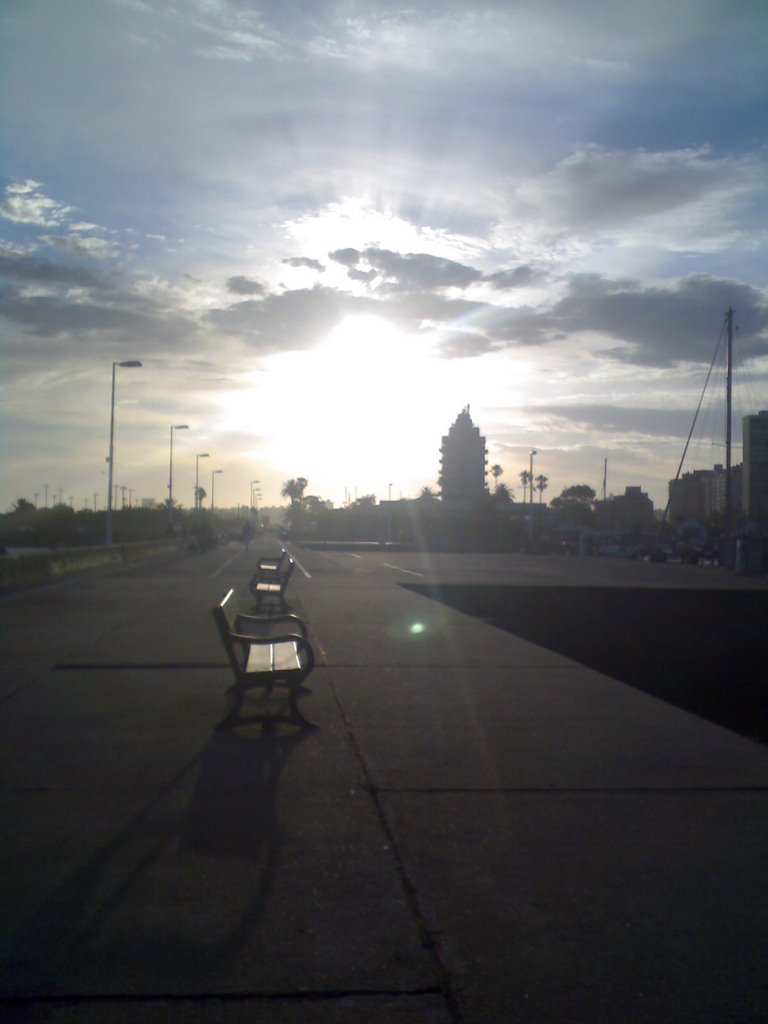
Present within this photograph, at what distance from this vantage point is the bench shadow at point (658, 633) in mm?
12650

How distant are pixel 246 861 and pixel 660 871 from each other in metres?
2.33

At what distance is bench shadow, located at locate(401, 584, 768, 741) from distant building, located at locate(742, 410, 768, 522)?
247 ft

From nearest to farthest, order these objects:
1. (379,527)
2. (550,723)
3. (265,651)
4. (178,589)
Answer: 1. (550,723)
2. (265,651)
3. (178,589)
4. (379,527)

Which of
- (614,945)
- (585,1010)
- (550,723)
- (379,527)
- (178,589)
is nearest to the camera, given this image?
(585,1010)

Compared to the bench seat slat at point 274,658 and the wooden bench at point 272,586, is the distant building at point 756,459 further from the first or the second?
the bench seat slat at point 274,658

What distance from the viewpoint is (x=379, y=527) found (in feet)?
447

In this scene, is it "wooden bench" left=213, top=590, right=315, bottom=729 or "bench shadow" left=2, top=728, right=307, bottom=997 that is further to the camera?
"wooden bench" left=213, top=590, right=315, bottom=729

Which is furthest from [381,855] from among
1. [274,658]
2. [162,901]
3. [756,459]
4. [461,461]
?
[461,461]

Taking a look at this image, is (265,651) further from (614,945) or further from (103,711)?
(614,945)

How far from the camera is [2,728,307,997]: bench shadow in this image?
4805 mm

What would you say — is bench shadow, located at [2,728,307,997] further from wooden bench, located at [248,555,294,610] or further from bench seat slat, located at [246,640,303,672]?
wooden bench, located at [248,555,294,610]

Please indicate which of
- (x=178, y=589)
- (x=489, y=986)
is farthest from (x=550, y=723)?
(x=178, y=589)

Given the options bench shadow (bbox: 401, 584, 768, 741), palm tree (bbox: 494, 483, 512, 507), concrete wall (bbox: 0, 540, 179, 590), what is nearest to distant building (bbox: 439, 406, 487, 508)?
palm tree (bbox: 494, 483, 512, 507)

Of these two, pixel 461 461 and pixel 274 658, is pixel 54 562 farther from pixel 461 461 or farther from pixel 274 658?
pixel 461 461
